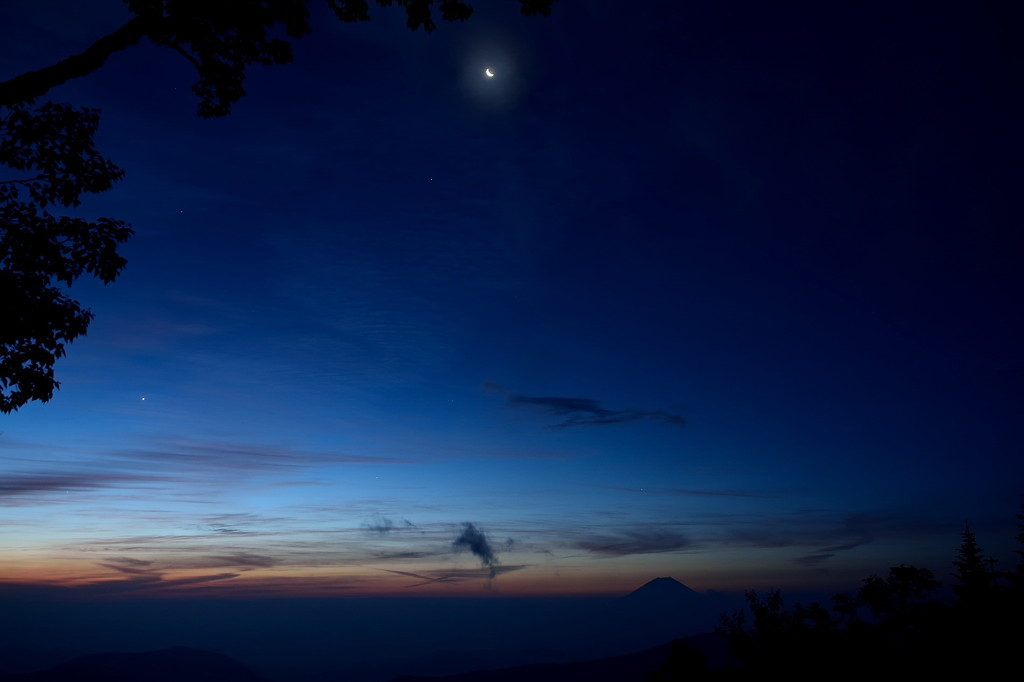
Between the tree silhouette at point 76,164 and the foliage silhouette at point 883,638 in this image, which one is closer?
the tree silhouette at point 76,164

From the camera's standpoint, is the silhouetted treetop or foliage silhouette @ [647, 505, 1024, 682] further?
foliage silhouette @ [647, 505, 1024, 682]

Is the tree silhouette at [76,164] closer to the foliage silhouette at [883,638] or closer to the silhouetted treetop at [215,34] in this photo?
the silhouetted treetop at [215,34]

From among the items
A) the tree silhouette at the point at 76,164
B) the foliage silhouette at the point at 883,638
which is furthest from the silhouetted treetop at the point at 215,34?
the foliage silhouette at the point at 883,638

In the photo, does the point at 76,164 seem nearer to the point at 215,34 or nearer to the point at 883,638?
the point at 215,34

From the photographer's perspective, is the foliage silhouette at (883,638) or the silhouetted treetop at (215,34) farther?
the foliage silhouette at (883,638)

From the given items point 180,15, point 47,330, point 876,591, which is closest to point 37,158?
point 47,330

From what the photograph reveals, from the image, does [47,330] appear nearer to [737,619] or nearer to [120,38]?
[120,38]

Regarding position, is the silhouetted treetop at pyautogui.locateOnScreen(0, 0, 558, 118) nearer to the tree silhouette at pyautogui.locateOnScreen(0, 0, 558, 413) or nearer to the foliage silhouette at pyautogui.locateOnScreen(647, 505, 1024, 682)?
the tree silhouette at pyautogui.locateOnScreen(0, 0, 558, 413)

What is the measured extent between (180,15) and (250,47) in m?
1.24

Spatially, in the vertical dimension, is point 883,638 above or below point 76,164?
below

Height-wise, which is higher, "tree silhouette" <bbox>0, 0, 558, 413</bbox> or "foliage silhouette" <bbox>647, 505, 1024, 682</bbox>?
"tree silhouette" <bbox>0, 0, 558, 413</bbox>

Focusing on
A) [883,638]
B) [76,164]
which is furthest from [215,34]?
[883,638]

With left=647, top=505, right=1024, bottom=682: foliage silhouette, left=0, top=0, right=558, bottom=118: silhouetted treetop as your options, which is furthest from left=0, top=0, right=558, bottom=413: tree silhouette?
left=647, top=505, right=1024, bottom=682: foliage silhouette

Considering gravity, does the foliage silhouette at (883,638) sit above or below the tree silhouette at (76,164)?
below
